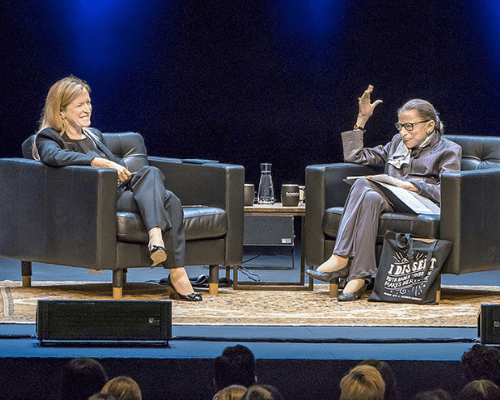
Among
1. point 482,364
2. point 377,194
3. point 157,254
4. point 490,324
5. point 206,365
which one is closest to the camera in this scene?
point 482,364

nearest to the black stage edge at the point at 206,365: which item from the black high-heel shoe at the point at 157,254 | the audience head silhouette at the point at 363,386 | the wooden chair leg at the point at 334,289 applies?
the audience head silhouette at the point at 363,386

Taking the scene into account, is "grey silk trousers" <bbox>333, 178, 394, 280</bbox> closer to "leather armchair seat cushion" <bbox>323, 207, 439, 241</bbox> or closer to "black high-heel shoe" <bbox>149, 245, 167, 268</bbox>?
"leather armchair seat cushion" <bbox>323, 207, 439, 241</bbox>

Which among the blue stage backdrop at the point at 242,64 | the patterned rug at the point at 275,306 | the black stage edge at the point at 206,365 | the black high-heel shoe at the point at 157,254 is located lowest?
the black stage edge at the point at 206,365

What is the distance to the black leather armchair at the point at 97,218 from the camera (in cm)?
427

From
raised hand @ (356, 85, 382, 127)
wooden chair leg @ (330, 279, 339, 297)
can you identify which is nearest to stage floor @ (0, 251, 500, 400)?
wooden chair leg @ (330, 279, 339, 297)

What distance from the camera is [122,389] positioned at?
2.07m

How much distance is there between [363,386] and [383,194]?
8.22ft

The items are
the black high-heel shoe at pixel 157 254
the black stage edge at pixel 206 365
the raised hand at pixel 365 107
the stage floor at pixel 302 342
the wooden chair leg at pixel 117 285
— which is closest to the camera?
the black stage edge at pixel 206 365

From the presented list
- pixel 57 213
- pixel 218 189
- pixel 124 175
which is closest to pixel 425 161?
pixel 218 189

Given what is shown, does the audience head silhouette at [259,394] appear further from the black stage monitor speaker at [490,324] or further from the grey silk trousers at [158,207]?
the grey silk trousers at [158,207]

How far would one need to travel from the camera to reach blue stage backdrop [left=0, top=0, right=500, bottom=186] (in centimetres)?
626

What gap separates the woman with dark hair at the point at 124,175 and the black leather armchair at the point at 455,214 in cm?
73

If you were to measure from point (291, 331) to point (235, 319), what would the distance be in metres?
0.36

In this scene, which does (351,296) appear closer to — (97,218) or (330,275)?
(330,275)
